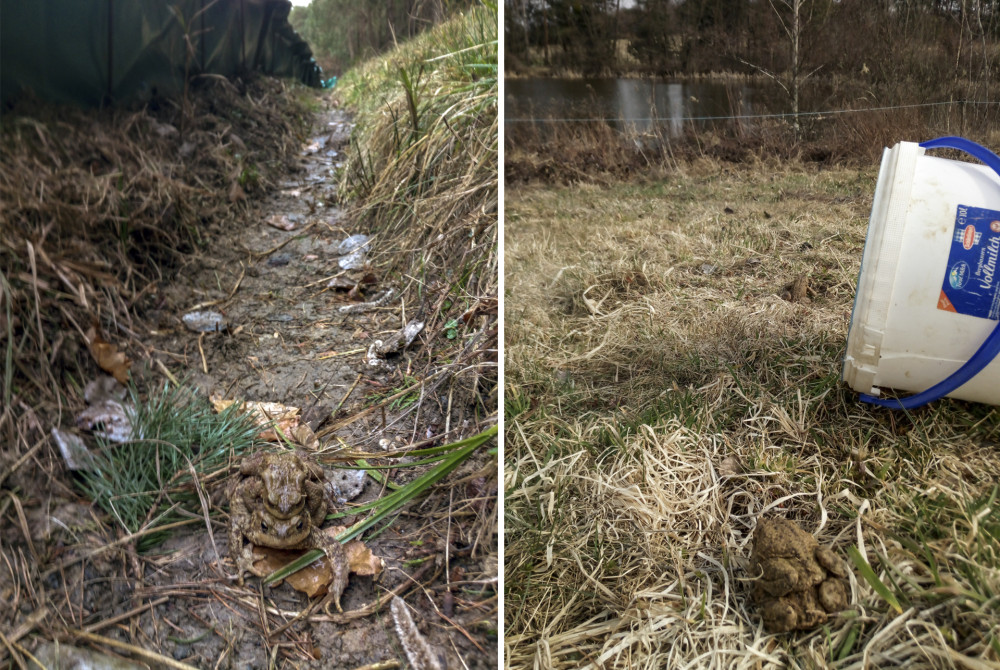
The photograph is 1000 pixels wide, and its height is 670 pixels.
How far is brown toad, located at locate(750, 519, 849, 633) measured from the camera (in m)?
1.09

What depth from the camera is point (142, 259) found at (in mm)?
1646

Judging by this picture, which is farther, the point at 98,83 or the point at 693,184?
the point at 693,184

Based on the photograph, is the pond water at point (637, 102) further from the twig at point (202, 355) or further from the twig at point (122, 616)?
the twig at point (122, 616)

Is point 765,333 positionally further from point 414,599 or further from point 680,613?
point 414,599

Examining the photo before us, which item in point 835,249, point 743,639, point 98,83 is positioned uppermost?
point 98,83

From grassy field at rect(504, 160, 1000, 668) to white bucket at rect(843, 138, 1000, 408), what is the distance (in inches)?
9.1

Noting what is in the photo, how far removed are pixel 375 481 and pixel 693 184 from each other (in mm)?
2724

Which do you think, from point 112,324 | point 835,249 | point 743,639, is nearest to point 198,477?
point 112,324

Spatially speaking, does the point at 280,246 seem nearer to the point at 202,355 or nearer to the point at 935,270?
the point at 202,355

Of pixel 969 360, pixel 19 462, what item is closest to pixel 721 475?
pixel 969 360

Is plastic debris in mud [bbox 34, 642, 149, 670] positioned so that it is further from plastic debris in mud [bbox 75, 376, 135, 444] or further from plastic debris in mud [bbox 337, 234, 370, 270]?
plastic debris in mud [bbox 337, 234, 370, 270]

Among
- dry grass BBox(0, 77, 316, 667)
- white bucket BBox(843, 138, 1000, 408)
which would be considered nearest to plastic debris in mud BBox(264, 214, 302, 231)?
dry grass BBox(0, 77, 316, 667)

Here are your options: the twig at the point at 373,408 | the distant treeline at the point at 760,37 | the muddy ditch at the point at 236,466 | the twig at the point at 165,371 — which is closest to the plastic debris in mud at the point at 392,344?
the muddy ditch at the point at 236,466

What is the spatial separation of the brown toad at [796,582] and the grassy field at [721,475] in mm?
29
